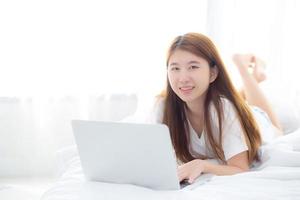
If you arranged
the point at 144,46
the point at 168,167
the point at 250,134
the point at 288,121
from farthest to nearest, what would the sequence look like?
the point at 144,46 → the point at 288,121 → the point at 250,134 → the point at 168,167

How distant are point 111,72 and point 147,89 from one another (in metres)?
0.23

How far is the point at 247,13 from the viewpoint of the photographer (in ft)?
9.53

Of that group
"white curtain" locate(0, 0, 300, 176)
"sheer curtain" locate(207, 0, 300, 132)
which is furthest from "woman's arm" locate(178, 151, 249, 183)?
"sheer curtain" locate(207, 0, 300, 132)

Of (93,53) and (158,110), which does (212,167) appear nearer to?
(158,110)

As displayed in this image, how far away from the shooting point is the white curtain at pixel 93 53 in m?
2.73

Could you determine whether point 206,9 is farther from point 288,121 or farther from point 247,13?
point 288,121

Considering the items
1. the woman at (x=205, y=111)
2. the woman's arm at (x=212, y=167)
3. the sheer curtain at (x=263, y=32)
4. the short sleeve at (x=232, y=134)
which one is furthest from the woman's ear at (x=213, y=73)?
the sheer curtain at (x=263, y=32)

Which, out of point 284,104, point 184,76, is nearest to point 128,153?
point 184,76

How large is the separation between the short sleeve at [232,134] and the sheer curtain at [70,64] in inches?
42.5

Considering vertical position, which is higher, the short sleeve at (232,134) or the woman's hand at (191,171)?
the short sleeve at (232,134)

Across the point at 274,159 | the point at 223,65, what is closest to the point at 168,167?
the point at 274,159

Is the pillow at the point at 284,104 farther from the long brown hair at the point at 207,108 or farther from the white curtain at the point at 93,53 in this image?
the long brown hair at the point at 207,108

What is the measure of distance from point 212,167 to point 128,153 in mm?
346

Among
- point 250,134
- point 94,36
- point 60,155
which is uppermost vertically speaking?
point 94,36
